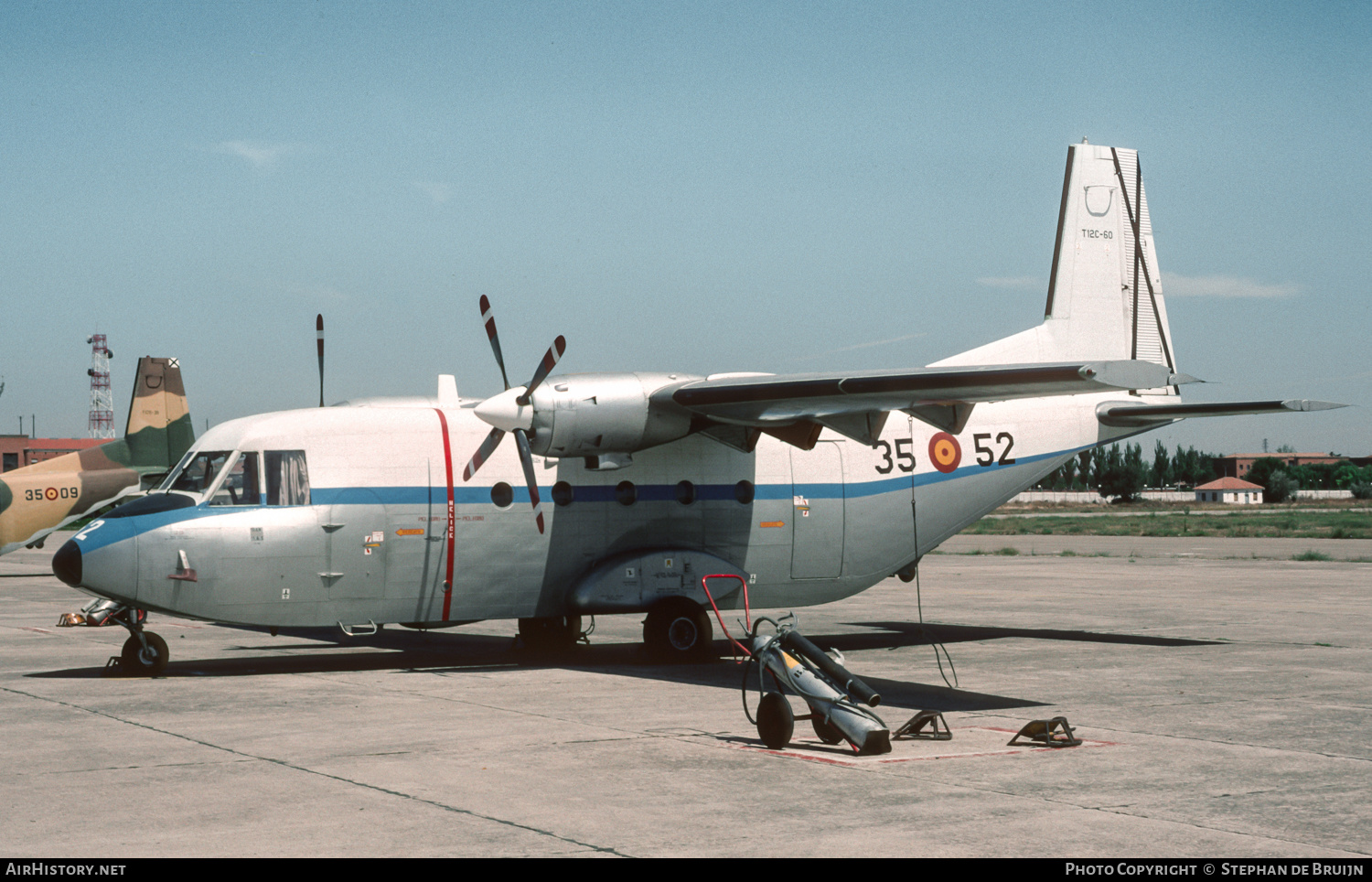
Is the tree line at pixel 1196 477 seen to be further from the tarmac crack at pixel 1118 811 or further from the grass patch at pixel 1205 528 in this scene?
the tarmac crack at pixel 1118 811

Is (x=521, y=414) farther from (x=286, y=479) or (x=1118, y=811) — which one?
(x=1118, y=811)

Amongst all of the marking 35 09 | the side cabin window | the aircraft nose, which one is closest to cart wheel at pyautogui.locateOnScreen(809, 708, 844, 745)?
the side cabin window

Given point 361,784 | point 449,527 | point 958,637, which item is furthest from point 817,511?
point 361,784

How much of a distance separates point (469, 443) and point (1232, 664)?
10.4 meters

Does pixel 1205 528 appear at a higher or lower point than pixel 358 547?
lower

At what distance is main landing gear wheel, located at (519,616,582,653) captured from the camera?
19250 mm

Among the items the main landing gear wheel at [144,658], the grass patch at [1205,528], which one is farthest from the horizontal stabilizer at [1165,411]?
the grass patch at [1205,528]

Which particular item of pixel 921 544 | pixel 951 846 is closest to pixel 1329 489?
pixel 921 544

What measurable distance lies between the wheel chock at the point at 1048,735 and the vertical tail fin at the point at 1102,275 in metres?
10.7

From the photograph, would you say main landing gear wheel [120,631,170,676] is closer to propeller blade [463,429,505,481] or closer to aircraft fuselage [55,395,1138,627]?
aircraft fuselage [55,395,1138,627]

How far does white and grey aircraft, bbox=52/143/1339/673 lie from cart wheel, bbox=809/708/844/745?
4.36m

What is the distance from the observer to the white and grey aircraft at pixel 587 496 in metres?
15.8

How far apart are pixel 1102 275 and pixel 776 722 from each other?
13446mm

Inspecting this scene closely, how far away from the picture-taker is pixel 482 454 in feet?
56.6
